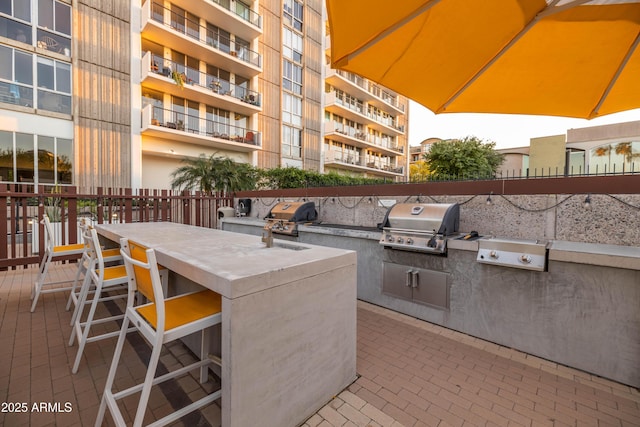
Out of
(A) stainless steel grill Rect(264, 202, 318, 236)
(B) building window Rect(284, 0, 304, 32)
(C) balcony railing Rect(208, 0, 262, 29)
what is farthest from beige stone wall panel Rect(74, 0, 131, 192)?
(A) stainless steel grill Rect(264, 202, 318, 236)

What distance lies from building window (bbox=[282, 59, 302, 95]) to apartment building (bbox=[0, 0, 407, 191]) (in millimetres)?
78

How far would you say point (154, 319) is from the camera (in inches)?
63.3

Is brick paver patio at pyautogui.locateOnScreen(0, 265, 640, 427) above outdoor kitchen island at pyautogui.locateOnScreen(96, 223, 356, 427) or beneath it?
beneath

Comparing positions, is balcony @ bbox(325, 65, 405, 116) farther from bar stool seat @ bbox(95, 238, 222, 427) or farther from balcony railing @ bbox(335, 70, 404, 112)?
bar stool seat @ bbox(95, 238, 222, 427)

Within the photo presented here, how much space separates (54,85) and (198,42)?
19.9 feet

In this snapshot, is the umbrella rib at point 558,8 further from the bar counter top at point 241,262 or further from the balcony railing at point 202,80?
the balcony railing at point 202,80

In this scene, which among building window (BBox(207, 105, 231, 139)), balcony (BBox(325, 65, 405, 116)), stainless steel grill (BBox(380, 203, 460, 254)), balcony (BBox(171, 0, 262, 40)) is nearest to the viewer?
stainless steel grill (BBox(380, 203, 460, 254))

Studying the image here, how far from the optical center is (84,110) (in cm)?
1154

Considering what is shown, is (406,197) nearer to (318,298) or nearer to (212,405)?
(318,298)

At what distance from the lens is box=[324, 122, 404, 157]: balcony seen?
71.2 ft

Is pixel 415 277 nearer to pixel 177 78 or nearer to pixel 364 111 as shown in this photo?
pixel 177 78

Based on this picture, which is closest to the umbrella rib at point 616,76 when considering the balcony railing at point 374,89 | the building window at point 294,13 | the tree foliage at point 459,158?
the tree foliage at point 459,158

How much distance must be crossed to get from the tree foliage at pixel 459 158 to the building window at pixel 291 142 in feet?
31.4

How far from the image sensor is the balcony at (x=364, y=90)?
21.6 metres
